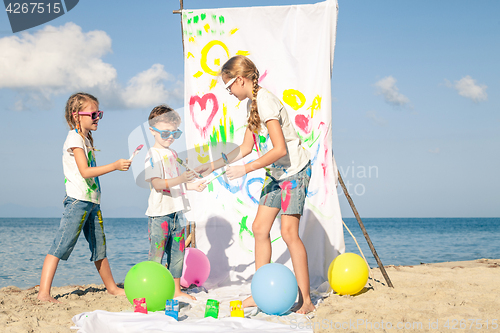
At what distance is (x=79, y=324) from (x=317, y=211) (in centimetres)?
230

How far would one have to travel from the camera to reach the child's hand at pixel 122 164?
9.02 ft

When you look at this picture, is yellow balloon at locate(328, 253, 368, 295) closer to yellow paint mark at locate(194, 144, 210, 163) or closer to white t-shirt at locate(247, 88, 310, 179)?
white t-shirt at locate(247, 88, 310, 179)

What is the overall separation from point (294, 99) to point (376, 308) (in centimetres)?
210

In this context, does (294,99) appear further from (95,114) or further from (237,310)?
(237,310)

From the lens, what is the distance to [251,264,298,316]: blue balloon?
94.4 inches

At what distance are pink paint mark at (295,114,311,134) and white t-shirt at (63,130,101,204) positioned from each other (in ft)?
6.48

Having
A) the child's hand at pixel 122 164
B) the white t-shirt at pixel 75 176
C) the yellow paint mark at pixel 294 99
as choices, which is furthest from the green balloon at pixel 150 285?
the yellow paint mark at pixel 294 99

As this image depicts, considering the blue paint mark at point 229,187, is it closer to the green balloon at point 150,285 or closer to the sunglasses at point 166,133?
the sunglasses at point 166,133

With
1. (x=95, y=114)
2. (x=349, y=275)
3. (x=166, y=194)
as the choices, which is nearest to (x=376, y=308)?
(x=349, y=275)

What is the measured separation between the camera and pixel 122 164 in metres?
2.76

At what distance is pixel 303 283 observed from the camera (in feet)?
8.66

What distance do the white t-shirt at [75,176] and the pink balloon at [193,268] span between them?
93 cm

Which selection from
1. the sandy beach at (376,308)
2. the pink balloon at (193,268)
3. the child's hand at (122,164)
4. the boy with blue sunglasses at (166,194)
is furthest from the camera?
the pink balloon at (193,268)

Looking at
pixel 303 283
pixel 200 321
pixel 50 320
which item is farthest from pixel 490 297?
pixel 50 320
